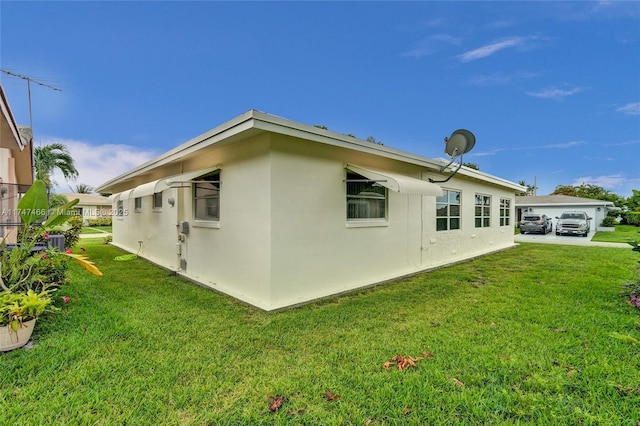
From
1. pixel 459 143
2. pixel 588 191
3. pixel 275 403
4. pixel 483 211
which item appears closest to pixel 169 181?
pixel 275 403

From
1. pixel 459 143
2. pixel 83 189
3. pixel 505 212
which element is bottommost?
pixel 505 212

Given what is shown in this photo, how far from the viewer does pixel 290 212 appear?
7.02 meters

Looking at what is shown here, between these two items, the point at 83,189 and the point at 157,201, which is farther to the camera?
the point at 83,189

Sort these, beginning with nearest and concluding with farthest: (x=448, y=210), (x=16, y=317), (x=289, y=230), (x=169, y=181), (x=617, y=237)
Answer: (x=16, y=317), (x=289, y=230), (x=169, y=181), (x=448, y=210), (x=617, y=237)

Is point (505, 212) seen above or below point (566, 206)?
below

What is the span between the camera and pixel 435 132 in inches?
1073

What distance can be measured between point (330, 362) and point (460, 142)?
29.4ft

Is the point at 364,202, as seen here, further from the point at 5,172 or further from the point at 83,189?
the point at 83,189

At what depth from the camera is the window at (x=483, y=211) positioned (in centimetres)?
1574

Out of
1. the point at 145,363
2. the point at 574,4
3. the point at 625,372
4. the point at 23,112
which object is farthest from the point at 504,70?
the point at 23,112

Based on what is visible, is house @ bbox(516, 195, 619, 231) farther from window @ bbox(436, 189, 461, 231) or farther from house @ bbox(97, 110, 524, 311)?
house @ bbox(97, 110, 524, 311)

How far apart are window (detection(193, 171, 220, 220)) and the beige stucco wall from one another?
302 mm

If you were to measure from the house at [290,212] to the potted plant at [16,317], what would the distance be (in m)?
3.79

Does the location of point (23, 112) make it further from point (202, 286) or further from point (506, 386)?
point (506, 386)
